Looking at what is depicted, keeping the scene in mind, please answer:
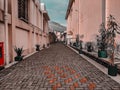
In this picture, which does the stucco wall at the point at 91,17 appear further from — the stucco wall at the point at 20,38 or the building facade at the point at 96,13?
the stucco wall at the point at 20,38

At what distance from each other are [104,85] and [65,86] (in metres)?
1.33

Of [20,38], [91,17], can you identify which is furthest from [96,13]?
[20,38]

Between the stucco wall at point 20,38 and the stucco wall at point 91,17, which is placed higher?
the stucco wall at point 91,17

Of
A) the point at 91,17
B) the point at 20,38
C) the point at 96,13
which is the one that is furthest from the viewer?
the point at 91,17

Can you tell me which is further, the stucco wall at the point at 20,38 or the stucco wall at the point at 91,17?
the stucco wall at the point at 91,17

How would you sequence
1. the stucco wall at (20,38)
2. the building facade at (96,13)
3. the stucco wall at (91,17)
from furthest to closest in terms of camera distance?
the stucco wall at (91,17)
the building facade at (96,13)
the stucco wall at (20,38)

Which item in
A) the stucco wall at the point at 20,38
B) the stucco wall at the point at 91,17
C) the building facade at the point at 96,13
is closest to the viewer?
the stucco wall at the point at 20,38

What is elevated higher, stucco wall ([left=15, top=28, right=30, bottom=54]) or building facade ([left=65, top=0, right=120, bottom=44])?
building facade ([left=65, top=0, right=120, bottom=44])

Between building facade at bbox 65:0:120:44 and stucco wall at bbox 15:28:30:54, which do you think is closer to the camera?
stucco wall at bbox 15:28:30:54

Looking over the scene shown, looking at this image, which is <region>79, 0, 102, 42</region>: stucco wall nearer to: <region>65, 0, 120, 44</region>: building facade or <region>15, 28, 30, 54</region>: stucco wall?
<region>65, 0, 120, 44</region>: building facade

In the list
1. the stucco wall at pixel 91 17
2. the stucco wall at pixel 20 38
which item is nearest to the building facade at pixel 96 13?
the stucco wall at pixel 91 17

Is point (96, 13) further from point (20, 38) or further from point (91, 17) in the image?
point (20, 38)

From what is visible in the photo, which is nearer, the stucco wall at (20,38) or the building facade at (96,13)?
the stucco wall at (20,38)

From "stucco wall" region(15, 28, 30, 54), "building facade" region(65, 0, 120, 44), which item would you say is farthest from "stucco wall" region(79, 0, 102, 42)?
"stucco wall" region(15, 28, 30, 54)
